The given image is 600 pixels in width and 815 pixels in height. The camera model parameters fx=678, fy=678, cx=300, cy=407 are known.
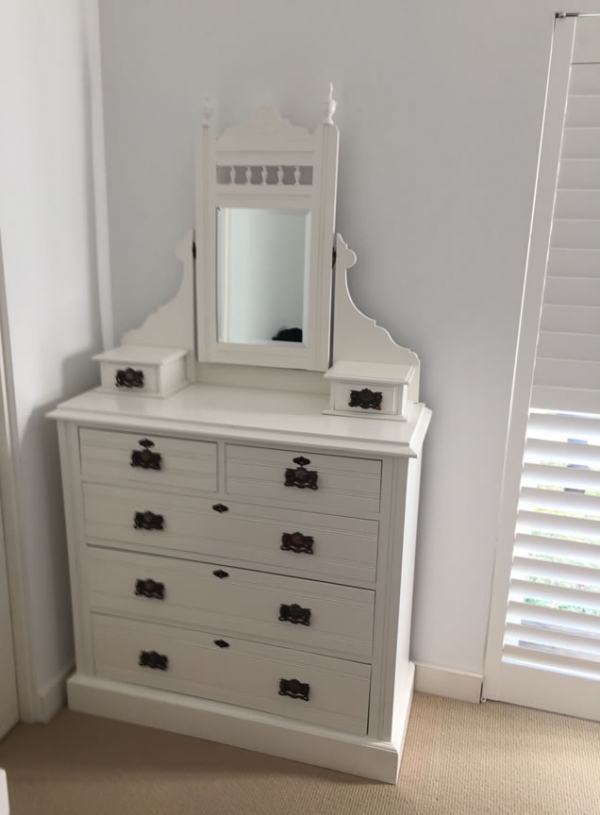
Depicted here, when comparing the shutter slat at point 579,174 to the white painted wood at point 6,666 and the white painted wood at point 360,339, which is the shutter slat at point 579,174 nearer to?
the white painted wood at point 360,339

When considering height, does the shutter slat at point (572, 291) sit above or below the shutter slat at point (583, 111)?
below

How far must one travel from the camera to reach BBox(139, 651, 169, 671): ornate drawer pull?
6.08 feet

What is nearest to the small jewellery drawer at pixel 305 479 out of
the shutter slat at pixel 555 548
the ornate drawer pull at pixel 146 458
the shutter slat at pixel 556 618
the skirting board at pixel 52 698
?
the ornate drawer pull at pixel 146 458

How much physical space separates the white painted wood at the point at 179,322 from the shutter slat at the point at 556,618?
115 cm

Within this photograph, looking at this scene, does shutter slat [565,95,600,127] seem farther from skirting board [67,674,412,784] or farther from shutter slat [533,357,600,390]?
skirting board [67,674,412,784]

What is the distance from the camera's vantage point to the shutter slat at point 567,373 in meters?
1.75

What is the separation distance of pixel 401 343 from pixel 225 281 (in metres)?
0.52

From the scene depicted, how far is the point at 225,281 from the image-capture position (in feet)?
6.18

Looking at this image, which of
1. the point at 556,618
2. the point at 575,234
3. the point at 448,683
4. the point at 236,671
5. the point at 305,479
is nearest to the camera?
the point at 305,479

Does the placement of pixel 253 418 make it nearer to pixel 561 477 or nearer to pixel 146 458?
pixel 146 458

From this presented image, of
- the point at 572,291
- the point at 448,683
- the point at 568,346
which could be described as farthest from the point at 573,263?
the point at 448,683

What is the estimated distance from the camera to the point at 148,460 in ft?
5.59

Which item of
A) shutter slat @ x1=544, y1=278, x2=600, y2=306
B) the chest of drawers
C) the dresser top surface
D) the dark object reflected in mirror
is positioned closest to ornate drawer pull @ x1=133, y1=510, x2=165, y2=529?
the chest of drawers

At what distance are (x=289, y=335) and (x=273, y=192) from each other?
38 cm
